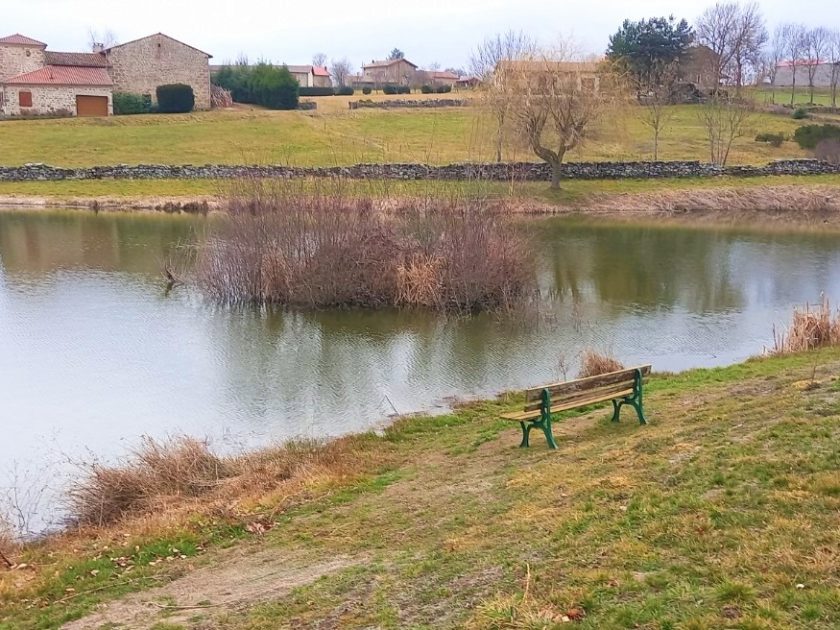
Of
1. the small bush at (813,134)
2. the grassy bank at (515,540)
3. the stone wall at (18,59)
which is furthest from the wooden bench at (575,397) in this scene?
the stone wall at (18,59)

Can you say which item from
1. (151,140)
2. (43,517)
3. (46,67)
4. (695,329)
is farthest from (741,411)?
(46,67)

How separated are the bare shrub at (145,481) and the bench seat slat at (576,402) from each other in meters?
4.00

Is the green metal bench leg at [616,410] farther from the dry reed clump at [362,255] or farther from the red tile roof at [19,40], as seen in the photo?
the red tile roof at [19,40]

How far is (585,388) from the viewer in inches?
445

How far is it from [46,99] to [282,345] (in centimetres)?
4965

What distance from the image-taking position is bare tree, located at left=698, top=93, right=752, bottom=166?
53.9m

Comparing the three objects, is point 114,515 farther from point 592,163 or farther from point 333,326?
point 592,163

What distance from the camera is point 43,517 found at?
10.5 meters

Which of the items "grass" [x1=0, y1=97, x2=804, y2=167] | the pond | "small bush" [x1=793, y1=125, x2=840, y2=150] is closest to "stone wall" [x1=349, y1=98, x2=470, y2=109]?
"grass" [x1=0, y1=97, x2=804, y2=167]

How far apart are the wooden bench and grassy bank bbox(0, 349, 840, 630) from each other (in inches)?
12.6

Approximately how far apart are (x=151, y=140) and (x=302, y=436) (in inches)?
1783

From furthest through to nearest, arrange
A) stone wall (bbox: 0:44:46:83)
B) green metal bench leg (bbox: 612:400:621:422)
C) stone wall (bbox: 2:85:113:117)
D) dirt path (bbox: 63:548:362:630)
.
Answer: stone wall (bbox: 0:44:46:83) < stone wall (bbox: 2:85:113:117) < green metal bench leg (bbox: 612:400:621:422) < dirt path (bbox: 63:548:362:630)

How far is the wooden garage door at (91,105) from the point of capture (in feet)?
197

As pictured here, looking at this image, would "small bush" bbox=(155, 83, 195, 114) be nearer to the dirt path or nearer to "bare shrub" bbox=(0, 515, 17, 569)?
"bare shrub" bbox=(0, 515, 17, 569)
